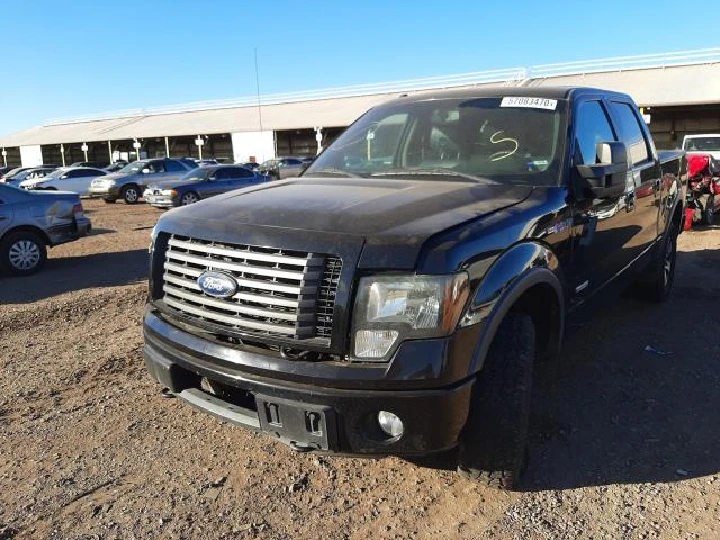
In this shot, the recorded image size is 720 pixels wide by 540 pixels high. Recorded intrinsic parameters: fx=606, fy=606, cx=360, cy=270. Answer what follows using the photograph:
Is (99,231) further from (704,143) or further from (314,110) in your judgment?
(314,110)

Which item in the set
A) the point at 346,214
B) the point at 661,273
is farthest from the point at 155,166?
the point at 346,214

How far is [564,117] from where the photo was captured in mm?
3658

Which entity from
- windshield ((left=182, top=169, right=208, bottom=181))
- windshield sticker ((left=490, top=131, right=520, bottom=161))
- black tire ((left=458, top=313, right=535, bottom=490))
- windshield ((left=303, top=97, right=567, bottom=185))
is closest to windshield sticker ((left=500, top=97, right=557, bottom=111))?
→ windshield ((left=303, top=97, right=567, bottom=185))

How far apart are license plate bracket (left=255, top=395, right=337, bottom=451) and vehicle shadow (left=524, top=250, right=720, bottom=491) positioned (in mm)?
1169

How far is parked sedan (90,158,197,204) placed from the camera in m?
22.3

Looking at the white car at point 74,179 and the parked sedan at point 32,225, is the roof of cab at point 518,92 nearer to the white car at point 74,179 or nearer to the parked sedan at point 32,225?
the parked sedan at point 32,225

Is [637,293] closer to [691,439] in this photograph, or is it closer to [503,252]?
[691,439]

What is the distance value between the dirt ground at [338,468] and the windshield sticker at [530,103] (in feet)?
4.66

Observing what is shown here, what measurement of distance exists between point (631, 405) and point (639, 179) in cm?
172

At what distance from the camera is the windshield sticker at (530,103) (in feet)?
12.3

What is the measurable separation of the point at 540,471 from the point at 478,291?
1.22 m

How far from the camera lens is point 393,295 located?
2.42 m

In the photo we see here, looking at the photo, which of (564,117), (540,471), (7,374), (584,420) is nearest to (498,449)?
(540,471)

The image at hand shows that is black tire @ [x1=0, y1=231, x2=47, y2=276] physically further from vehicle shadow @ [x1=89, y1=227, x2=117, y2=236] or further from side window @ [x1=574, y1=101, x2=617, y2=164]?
side window @ [x1=574, y1=101, x2=617, y2=164]
